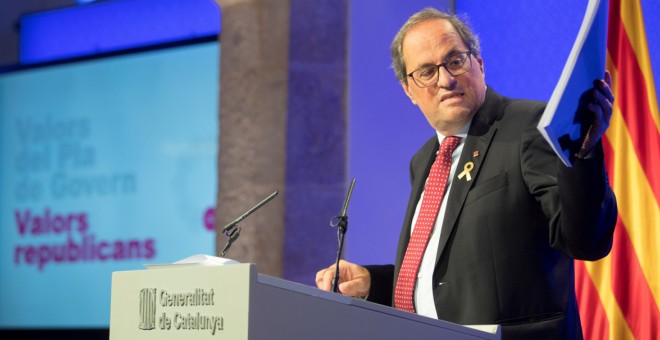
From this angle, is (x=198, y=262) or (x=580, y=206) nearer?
(x=198, y=262)

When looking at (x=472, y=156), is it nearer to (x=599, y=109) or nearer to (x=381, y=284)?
(x=381, y=284)

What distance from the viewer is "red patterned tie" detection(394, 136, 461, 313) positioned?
2.37 metres

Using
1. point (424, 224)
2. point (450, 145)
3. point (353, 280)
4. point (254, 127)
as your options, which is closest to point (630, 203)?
point (450, 145)

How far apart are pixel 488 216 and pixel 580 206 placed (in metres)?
0.34

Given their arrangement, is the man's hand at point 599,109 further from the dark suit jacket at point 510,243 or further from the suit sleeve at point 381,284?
the suit sleeve at point 381,284

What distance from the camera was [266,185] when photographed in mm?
4164

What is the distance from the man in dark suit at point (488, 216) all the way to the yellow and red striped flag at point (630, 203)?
1.04 metres

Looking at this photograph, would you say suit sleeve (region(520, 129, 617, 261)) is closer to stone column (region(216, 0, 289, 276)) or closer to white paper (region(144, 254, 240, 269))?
white paper (region(144, 254, 240, 269))

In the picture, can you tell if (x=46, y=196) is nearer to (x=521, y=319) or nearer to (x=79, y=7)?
(x=79, y=7)

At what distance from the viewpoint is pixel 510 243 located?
7.21ft

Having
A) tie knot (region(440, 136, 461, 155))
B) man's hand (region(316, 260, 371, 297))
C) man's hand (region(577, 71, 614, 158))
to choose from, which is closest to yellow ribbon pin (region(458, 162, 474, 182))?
tie knot (region(440, 136, 461, 155))

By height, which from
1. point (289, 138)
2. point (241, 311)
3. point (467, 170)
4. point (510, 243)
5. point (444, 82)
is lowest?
point (241, 311)

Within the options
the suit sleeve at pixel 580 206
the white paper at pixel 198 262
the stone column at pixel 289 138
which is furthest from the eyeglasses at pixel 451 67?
the stone column at pixel 289 138

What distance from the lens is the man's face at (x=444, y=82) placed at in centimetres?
247
